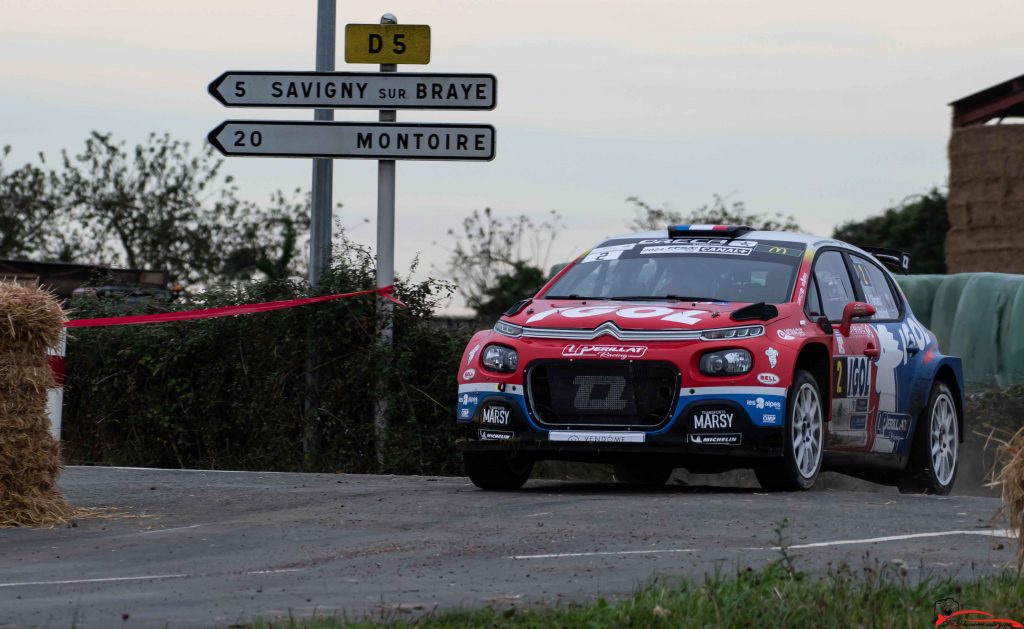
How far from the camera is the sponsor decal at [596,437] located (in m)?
Result: 10.4

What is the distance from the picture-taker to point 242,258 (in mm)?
54750

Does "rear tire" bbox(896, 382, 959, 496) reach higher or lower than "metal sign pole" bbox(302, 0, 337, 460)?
lower

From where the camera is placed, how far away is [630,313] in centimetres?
1075

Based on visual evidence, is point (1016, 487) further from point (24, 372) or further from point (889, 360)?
point (24, 372)

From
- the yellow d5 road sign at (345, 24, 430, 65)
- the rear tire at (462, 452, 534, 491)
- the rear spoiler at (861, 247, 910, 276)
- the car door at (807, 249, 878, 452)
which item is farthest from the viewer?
the yellow d5 road sign at (345, 24, 430, 65)

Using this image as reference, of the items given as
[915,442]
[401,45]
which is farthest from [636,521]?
[401,45]

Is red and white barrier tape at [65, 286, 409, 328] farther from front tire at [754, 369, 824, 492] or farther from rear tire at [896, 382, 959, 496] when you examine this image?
front tire at [754, 369, 824, 492]

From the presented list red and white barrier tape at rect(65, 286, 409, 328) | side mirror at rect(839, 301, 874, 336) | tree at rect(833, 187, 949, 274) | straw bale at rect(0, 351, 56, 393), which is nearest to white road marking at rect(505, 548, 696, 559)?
straw bale at rect(0, 351, 56, 393)

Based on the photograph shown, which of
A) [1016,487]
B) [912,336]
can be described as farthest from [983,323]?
Result: [1016,487]

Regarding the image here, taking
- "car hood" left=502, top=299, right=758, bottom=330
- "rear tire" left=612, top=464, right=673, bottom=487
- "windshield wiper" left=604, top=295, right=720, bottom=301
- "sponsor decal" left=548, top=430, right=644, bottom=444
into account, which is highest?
"windshield wiper" left=604, top=295, right=720, bottom=301

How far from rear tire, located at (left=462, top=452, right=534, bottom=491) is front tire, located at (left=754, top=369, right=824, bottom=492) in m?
1.58

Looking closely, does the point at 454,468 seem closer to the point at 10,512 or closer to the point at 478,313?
the point at 10,512

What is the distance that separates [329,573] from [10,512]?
3101 mm

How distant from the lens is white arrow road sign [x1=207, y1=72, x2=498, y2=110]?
15.6 m
